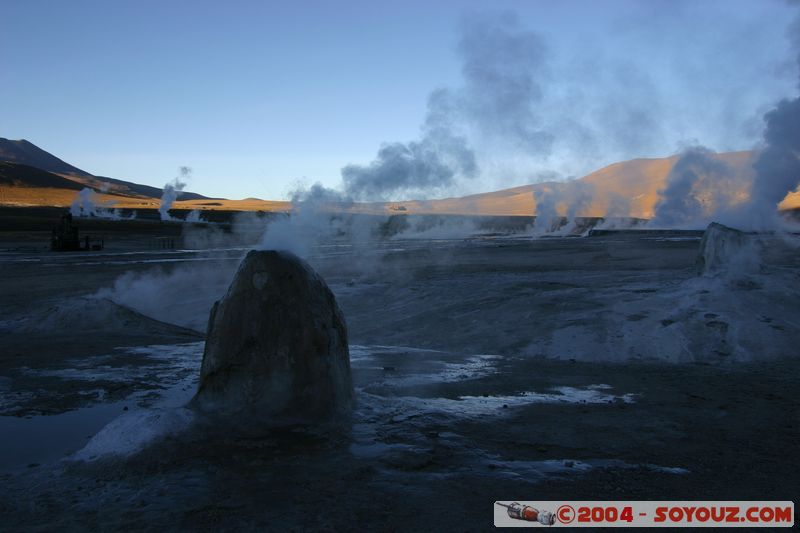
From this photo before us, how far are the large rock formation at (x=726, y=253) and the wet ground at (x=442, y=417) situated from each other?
0.86 m

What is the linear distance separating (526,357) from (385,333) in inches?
163

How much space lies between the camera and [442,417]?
7.48m

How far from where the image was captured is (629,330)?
1333cm

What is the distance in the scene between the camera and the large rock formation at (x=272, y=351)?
7.23 m

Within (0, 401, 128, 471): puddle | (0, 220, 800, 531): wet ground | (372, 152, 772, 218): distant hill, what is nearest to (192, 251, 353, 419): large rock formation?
(0, 220, 800, 531): wet ground

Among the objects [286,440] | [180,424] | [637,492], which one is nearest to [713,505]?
[637,492]

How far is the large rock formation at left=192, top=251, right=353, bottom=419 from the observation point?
7.23 m

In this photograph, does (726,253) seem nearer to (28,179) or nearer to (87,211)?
(87,211)

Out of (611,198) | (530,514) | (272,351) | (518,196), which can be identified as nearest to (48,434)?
(272,351)

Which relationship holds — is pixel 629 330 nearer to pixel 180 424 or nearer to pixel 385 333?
pixel 385 333

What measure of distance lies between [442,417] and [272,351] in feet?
6.91

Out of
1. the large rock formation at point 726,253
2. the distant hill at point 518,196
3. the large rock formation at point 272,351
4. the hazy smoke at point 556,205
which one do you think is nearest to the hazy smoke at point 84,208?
the distant hill at point 518,196

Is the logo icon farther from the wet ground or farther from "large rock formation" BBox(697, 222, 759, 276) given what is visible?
"large rock formation" BBox(697, 222, 759, 276)

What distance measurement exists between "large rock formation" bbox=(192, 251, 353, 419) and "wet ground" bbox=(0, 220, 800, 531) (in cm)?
43
